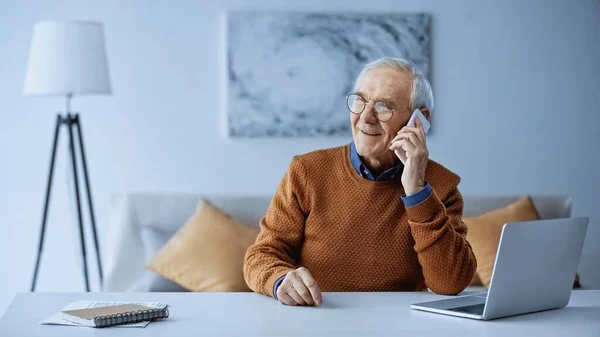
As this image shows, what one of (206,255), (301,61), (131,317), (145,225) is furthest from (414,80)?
(301,61)

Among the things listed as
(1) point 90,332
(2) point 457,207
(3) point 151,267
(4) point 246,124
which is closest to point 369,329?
(1) point 90,332

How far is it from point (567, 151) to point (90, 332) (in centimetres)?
350

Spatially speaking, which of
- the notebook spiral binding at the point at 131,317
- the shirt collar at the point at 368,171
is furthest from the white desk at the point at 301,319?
the shirt collar at the point at 368,171

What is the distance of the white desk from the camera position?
161 cm

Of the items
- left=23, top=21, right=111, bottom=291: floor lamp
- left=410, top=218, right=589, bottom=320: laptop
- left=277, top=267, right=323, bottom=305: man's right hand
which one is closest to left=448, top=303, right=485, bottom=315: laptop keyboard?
left=410, top=218, right=589, bottom=320: laptop

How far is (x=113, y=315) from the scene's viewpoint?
1.65 metres

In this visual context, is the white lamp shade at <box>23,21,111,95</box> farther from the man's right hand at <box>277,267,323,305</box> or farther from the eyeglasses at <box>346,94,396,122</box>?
the man's right hand at <box>277,267,323,305</box>

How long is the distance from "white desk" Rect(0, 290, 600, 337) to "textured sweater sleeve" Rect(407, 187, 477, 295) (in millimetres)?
88

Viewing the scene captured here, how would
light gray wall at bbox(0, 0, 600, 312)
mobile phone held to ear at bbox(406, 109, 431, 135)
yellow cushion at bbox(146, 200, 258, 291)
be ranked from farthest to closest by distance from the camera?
light gray wall at bbox(0, 0, 600, 312), yellow cushion at bbox(146, 200, 258, 291), mobile phone held to ear at bbox(406, 109, 431, 135)

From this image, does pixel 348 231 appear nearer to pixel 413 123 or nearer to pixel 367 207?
pixel 367 207

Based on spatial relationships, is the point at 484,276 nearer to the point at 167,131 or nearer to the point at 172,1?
the point at 167,131

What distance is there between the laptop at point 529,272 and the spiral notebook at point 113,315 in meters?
0.58

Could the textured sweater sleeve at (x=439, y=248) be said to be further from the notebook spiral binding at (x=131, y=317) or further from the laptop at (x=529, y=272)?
the notebook spiral binding at (x=131, y=317)

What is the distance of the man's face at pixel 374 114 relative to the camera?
226 cm
